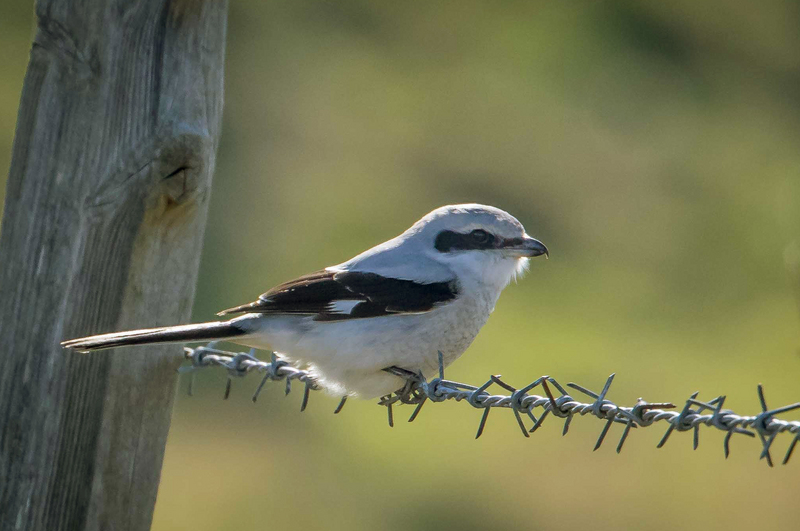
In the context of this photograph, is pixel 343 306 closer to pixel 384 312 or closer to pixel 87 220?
pixel 384 312

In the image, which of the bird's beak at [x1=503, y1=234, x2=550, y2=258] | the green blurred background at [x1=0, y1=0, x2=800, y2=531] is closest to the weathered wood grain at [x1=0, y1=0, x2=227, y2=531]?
the bird's beak at [x1=503, y1=234, x2=550, y2=258]

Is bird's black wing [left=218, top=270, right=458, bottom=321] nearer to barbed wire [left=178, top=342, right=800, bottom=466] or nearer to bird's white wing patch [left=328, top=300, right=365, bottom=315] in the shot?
bird's white wing patch [left=328, top=300, right=365, bottom=315]

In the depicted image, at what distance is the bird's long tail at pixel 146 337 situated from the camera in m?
1.94

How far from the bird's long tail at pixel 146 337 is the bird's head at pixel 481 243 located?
3.04 ft

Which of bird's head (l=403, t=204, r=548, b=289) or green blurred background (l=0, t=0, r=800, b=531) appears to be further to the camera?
green blurred background (l=0, t=0, r=800, b=531)

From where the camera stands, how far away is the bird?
262 cm

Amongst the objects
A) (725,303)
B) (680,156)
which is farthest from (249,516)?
(680,156)

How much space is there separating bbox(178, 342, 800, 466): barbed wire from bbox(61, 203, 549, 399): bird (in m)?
0.06

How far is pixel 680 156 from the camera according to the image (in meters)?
9.65

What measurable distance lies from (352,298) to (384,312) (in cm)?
12

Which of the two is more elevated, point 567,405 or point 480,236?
point 480,236

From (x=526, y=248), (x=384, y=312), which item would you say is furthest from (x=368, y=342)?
(x=526, y=248)

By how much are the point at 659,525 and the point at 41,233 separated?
418 centimetres

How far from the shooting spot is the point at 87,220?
1965 mm
